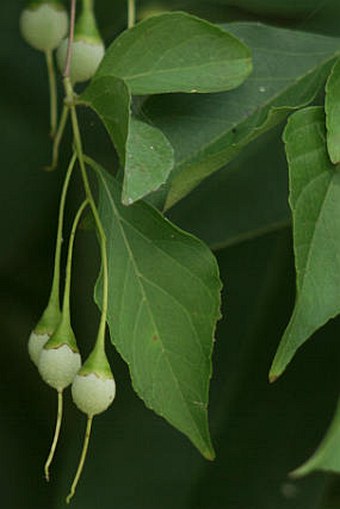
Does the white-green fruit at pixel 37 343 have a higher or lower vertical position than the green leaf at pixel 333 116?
lower

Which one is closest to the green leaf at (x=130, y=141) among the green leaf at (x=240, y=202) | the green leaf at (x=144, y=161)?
the green leaf at (x=144, y=161)

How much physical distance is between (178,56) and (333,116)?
0.31 feet

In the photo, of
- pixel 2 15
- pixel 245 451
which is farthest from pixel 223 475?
pixel 2 15

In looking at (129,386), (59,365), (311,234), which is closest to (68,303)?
(59,365)

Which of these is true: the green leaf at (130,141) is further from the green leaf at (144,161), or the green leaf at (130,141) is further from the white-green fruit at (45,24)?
the white-green fruit at (45,24)

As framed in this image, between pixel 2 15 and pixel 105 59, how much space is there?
419 millimetres

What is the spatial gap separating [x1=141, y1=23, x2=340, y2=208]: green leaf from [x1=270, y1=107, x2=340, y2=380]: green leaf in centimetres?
3

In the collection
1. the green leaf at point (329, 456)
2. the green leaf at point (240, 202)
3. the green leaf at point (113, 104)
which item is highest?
the green leaf at point (113, 104)

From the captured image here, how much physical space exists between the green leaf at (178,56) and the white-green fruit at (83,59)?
41 millimetres

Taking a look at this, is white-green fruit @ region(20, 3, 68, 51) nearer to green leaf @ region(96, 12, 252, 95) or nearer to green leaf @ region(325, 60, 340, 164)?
green leaf @ region(96, 12, 252, 95)

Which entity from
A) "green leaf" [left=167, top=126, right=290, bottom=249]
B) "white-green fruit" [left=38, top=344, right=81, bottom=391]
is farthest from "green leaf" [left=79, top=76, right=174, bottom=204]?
"green leaf" [left=167, top=126, right=290, bottom=249]

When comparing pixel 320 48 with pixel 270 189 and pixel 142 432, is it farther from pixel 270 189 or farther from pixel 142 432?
pixel 142 432

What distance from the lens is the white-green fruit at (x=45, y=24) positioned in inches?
29.5

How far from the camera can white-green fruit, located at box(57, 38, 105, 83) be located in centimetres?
71
